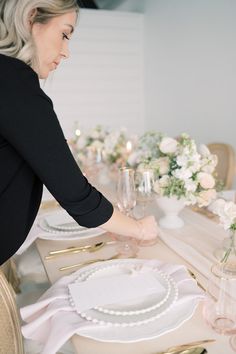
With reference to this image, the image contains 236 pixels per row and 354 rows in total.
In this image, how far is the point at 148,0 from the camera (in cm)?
416

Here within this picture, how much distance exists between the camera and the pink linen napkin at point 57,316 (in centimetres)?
73

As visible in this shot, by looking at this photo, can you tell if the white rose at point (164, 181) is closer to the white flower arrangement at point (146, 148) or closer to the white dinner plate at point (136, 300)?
→ the white flower arrangement at point (146, 148)

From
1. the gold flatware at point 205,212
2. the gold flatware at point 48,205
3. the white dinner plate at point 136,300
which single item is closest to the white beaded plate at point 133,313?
the white dinner plate at point 136,300

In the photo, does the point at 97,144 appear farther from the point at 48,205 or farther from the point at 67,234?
the point at 67,234

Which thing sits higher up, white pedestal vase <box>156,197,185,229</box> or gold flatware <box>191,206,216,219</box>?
white pedestal vase <box>156,197,185,229</box>

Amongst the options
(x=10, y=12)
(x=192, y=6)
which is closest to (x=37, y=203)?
(x=10, y=12)

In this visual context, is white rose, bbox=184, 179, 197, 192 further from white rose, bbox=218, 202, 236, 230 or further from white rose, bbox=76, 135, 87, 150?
white rose, bbox=76, 135, 87, 150

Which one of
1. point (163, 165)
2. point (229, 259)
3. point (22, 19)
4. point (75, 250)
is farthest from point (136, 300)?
point (22, 19)

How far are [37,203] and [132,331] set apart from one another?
0.49 meters

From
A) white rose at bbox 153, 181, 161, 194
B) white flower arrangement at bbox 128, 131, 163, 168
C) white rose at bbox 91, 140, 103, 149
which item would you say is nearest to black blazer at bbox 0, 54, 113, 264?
white rose at bbox 153, 181, 161, 194

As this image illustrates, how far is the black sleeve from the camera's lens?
2.73ft

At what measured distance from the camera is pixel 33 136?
85 cm

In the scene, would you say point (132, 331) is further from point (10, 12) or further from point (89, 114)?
point (89, 114)

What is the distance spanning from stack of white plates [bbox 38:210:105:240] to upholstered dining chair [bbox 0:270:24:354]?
1.40 ft
